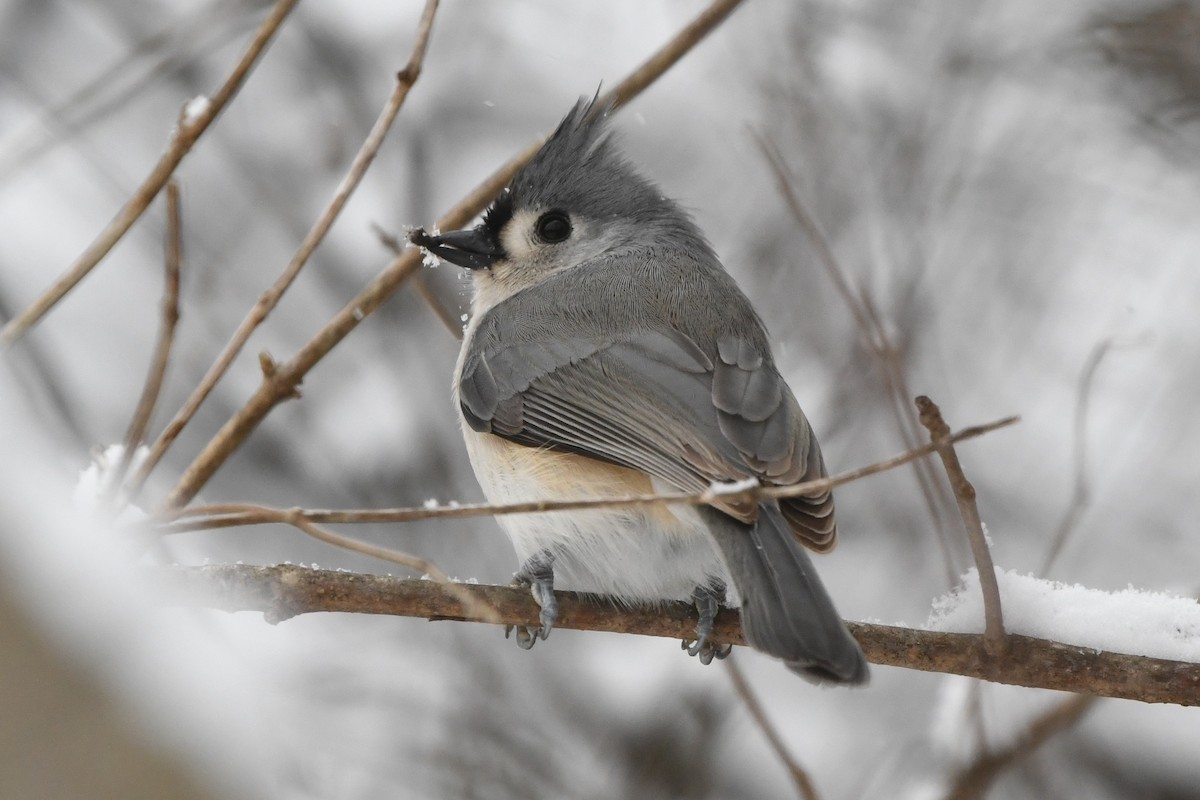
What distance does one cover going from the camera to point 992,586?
1.98 m

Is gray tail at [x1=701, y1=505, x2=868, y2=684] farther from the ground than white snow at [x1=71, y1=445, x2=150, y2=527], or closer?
closer

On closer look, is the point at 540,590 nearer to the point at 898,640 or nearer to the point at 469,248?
the point at 898,640

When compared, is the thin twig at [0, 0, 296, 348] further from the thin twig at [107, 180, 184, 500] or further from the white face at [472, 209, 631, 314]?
the white face at [472, 209, 631, 314]

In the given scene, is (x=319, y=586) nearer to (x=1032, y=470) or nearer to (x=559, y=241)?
(x=559, y=241)

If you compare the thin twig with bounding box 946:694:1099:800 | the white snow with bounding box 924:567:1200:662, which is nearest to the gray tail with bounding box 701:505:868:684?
the white snow with bounding box 924:567:1200:662

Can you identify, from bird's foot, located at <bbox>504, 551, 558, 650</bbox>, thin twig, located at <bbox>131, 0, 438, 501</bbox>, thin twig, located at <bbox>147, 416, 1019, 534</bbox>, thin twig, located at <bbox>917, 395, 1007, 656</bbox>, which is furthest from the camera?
bird's foot, located at <bbox>504, 551, 558, 650</bbox>

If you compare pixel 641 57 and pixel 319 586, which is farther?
pixel 641 57

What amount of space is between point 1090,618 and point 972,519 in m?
0.54

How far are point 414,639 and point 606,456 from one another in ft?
7.51

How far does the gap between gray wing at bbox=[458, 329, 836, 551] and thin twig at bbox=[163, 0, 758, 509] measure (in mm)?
394

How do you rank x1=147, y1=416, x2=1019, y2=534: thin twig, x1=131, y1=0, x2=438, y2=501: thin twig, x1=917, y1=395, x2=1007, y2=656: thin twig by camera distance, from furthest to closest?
1. x1=131, y1=0, x2=438, y2=501: thin twig
2. x1=147, y1=416, x2=1019, y2=534: thin twig
3. x1=917, y1=395, x2=1007, y2=656: thin twig

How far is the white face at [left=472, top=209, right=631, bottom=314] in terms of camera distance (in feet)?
11.1

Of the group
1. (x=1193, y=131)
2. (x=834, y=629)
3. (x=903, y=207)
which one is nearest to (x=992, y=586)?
(x=834, y=629)

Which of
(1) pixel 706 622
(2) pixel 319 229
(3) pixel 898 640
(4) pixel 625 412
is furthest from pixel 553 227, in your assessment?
(3) pixel 898 640
